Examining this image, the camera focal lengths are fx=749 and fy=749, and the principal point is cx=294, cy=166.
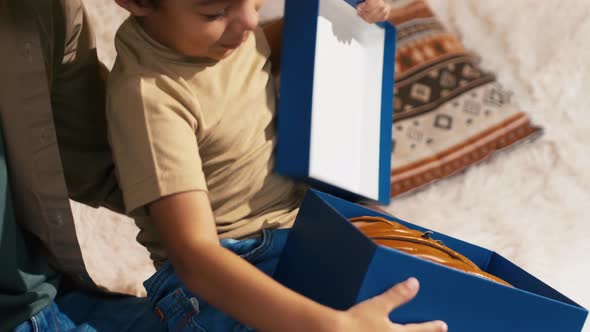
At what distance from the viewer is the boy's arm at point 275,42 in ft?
3.31

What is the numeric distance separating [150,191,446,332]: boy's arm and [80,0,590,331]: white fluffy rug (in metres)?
0.49

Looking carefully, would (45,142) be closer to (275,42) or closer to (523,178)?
(275,42)

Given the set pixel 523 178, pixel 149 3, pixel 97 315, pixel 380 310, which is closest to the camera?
pixel 380 310

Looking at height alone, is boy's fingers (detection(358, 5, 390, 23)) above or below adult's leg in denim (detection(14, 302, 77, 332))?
above

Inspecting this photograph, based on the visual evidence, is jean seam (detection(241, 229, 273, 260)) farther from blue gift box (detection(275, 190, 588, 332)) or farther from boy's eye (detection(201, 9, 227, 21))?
boy's eye (detection(201, 9, 227, 21))

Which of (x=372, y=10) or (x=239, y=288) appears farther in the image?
(x=372, y=10)

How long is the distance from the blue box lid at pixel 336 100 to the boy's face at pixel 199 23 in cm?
11

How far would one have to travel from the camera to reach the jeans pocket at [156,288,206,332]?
2.74ft

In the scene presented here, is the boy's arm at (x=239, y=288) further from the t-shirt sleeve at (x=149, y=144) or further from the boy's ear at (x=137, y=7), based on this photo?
the boy's ear at (x=137, y=7)

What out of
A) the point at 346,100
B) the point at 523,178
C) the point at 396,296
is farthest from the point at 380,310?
the point at 523,178

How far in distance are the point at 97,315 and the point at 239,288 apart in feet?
0.98

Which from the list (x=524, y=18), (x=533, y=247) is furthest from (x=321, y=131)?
(x=524, y=18)

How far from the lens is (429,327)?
717 mm

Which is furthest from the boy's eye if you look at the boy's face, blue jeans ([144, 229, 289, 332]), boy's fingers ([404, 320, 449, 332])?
boy's fingers ([404, 320, 449, 332])
